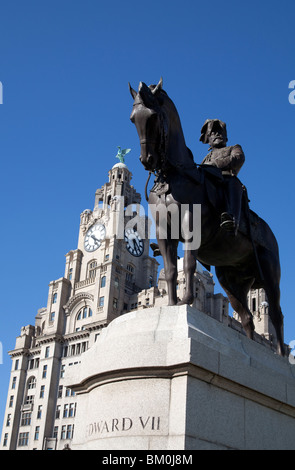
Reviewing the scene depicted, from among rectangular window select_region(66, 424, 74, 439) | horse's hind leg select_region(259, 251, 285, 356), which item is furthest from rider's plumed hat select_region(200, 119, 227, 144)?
rectangular window select_region(66, 424, 74, 439)

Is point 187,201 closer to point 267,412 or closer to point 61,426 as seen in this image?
point 267,412

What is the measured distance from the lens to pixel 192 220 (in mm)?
9078

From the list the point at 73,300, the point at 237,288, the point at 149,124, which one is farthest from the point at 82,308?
the point at 149,124

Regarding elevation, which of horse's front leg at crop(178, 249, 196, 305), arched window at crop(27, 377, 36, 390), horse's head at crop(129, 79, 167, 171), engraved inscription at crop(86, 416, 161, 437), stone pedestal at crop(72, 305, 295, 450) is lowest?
engraved inscription at crop(86, 416, 161, 437)

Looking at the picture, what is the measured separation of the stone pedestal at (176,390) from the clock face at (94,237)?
275 ft

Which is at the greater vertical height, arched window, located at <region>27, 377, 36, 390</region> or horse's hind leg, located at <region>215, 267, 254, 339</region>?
arched window, located at <region>27, 377, 36, 390</region>

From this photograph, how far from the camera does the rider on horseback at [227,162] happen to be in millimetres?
9500

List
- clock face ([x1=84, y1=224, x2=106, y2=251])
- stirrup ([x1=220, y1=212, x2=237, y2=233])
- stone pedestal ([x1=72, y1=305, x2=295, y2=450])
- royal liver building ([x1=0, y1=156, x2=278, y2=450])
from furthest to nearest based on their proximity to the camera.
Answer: clock face ([x1=84, y1=224, x2=106, y2=251]) → royal liver building ([x1=0, y1=156, x2=278, y2=450]) → stirrup ([x1=220, y1=212, x2=237, y2=233]) → stone pedestal ([x1=72, y1=305, x2=295, y2=450])

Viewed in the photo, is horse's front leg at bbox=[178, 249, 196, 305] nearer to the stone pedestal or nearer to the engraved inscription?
the stone pedestal

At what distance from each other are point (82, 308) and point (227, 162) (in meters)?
78.3

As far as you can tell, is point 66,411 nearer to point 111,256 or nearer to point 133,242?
point 111,256

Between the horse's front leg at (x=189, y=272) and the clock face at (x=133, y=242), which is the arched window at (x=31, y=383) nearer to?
the clock face at (x=133, y=242)

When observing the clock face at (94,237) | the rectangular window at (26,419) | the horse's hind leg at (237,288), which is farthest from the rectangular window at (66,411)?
the horse's hind leg at (237,288)

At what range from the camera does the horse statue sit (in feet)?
29.0
